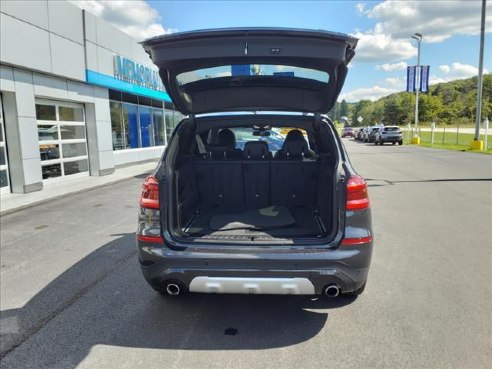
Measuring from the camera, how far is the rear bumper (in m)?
2.90

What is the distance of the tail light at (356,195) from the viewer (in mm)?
3051

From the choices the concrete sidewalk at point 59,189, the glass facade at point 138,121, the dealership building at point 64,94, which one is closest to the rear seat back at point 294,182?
the concrete sidewalk at point 59,189

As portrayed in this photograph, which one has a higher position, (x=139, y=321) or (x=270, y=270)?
(x=270, y=270)

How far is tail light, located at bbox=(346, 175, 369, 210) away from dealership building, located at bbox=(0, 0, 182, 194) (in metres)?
9.49

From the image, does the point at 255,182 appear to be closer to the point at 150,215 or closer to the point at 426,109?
the point at 150,215

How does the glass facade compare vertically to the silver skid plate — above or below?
above

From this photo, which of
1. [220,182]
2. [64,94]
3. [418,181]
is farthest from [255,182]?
[64,94]

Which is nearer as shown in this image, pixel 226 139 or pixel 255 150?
pixel 255 150

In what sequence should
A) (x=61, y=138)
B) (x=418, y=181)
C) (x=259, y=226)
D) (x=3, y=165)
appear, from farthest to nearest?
(x=61, y=138)
(x=418, y=181)
(x=3, y=165)
(x=259, y=226)

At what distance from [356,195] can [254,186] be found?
1519mm

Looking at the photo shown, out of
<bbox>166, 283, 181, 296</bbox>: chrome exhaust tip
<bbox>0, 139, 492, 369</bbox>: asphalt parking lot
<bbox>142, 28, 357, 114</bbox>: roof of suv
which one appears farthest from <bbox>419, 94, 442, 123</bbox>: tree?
<bbox>166, 283, 181, 296</bbox>: chrome exhaust tip

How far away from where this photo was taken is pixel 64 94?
12.3 metres

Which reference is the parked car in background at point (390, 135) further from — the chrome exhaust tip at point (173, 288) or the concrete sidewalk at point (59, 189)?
the chrome exhaust tip at point (173, 288)

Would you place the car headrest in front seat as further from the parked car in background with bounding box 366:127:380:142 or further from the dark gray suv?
the parked car in background with bounding box 366:127:380:142
